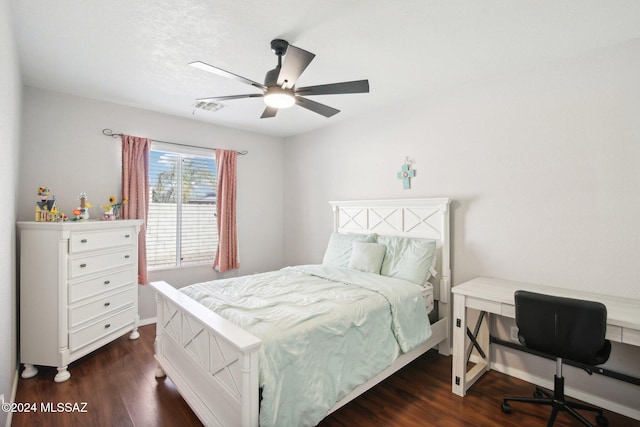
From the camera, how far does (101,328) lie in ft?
9.09

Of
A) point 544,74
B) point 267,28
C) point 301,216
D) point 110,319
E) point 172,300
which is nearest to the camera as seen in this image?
point 267,28

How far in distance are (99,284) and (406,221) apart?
3045mm

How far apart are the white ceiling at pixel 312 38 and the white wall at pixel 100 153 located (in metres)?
0.30

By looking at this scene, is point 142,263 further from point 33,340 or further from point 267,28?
point 267,28

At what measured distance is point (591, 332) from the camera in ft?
5.35

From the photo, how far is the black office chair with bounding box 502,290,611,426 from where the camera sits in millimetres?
1625

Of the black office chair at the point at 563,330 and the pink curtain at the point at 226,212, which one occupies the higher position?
the pink curtain at the point at 226,212

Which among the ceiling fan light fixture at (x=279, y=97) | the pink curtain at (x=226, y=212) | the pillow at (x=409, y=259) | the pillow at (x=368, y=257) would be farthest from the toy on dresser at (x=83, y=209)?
the pillow at (x=409, y=259)

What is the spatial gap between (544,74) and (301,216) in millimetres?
3253

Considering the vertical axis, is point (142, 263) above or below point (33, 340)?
above

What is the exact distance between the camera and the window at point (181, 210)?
3.71 meters

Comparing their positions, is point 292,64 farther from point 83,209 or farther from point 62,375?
point 62,375

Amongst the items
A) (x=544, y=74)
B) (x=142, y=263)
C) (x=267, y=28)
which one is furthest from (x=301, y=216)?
(x=544, y=74)

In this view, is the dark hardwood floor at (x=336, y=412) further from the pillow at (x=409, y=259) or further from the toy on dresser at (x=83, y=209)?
the toy on dresser at (x=83, y=209)
